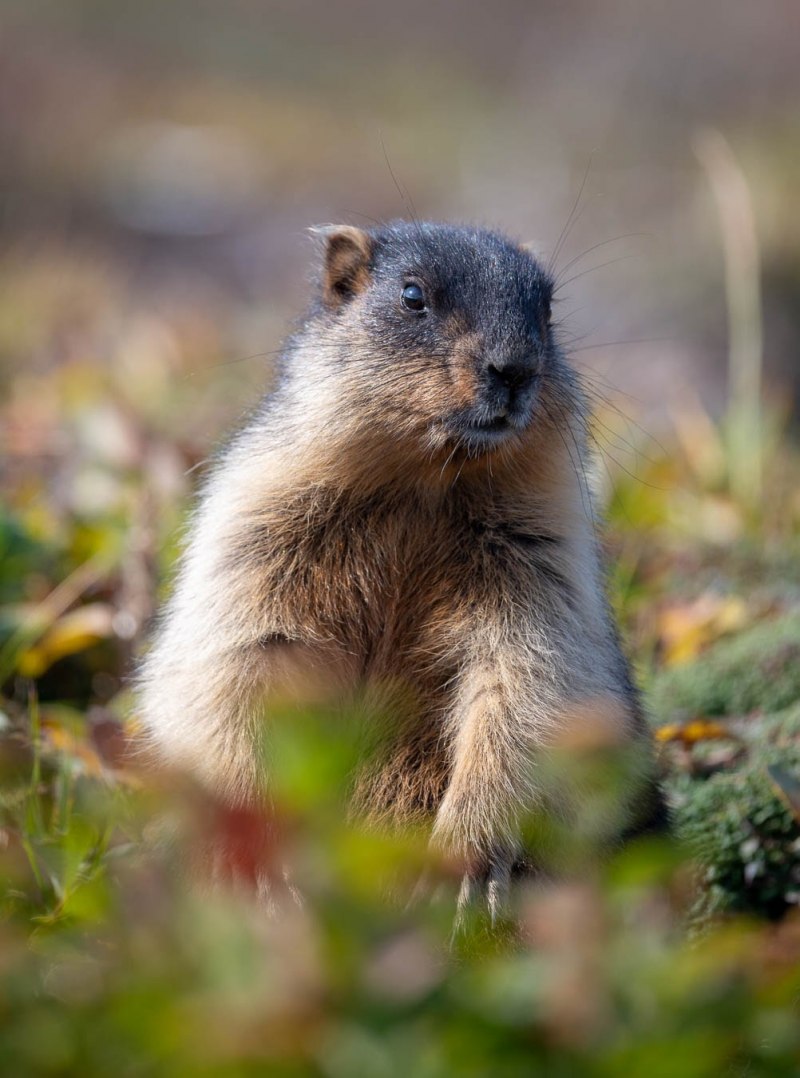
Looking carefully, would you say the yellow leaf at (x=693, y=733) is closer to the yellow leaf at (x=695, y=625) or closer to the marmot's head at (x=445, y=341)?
the yellow leaf at (x=695, y=625)

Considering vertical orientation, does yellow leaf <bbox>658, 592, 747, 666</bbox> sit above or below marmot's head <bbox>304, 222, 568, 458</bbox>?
below

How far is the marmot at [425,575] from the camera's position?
12.7 feet

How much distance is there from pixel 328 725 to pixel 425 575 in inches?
80.2

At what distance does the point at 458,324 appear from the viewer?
4.07 meters

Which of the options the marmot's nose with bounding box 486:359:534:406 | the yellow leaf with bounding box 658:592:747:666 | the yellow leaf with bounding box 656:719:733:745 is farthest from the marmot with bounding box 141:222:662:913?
the yellow leaf with bounding box 658:592:747:666

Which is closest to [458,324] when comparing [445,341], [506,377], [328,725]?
[445,341]

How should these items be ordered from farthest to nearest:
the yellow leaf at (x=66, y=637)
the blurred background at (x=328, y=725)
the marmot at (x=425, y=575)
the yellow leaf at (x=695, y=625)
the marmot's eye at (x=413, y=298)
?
1. the yellow leaf at (x=695, y=625)
2. the yellow leaf at (x=66, y=637)
3. the marmot's eye at (x=413, y=298)
4. the marmot at (x=425, y=575)
5. the blurred background at (x=328, y=725)

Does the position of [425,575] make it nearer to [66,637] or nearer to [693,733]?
[693,733]

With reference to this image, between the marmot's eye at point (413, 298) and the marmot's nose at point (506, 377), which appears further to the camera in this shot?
the marmot's eye at point (413, 298)

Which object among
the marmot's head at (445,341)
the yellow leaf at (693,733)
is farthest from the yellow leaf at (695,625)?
the marmot's head at (445,341)

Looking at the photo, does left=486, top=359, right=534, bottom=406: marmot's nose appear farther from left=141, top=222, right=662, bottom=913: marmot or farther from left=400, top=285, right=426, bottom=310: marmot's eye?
left=400, top=285, right=426, bottom=310: marmot's eye

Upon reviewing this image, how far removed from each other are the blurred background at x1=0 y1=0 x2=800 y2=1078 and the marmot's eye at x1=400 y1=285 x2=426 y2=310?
79 centimetres

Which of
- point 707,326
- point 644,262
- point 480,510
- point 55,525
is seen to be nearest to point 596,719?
point 480,510

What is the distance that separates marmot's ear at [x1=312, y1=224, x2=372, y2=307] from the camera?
466 centimetres
